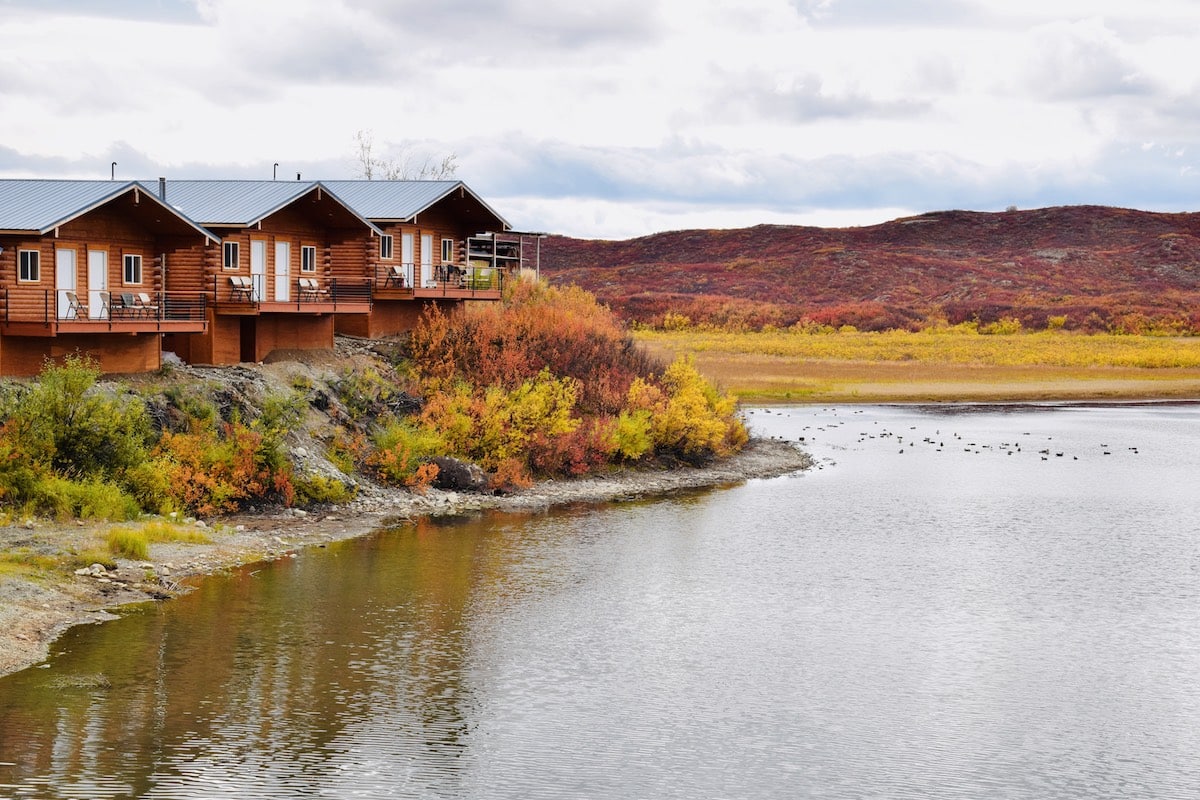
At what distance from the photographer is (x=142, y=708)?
18.9m

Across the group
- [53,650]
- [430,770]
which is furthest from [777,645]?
[53,650]

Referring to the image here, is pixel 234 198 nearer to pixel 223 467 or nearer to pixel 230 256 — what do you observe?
pixel 230 256

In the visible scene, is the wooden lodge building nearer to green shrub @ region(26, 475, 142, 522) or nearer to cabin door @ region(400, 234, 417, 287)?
cabin door @ region(400, 234, 417, 287)

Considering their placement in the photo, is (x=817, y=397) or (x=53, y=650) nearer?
(x=53, y=650)

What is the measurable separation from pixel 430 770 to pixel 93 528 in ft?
48.9

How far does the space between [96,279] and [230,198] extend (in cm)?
851

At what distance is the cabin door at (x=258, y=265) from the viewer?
142 feet

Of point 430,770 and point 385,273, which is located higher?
point 385,273

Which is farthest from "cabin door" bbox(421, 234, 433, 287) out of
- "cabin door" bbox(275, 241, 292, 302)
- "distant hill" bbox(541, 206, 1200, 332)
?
"distant hill" bbox(541, 206, 1200, 332)

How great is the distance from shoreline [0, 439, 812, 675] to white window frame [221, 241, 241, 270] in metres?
10.2

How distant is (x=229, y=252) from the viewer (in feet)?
139

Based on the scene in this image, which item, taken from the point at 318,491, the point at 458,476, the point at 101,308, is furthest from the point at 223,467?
the point at 458,476

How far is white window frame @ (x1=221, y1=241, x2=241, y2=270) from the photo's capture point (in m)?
42.1

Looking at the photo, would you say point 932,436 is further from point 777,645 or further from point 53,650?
point 53,650
